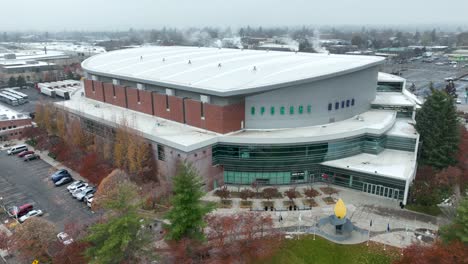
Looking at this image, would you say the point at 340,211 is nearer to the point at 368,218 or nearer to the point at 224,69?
the point at 368,218

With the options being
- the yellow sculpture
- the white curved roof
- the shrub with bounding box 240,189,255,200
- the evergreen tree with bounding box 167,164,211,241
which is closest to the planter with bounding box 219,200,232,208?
the shrub with bounding box 240,189,255,200

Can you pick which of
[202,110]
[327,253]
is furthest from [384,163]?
[202,110]

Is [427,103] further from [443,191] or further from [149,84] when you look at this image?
[149,84]

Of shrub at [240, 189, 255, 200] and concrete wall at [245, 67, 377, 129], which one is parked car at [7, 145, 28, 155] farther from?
shrub at [240, 189, 255, 200]

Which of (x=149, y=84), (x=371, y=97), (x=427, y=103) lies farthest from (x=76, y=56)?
(x=427, y=103)

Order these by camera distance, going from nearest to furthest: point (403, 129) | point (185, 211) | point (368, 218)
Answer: point (185, 211) < point (368, 218) < point (403, 129)

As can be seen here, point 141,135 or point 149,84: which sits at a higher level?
point 149,84

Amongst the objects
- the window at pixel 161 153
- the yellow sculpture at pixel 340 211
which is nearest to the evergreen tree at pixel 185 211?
the yellow sculpture at pixel 340 211
